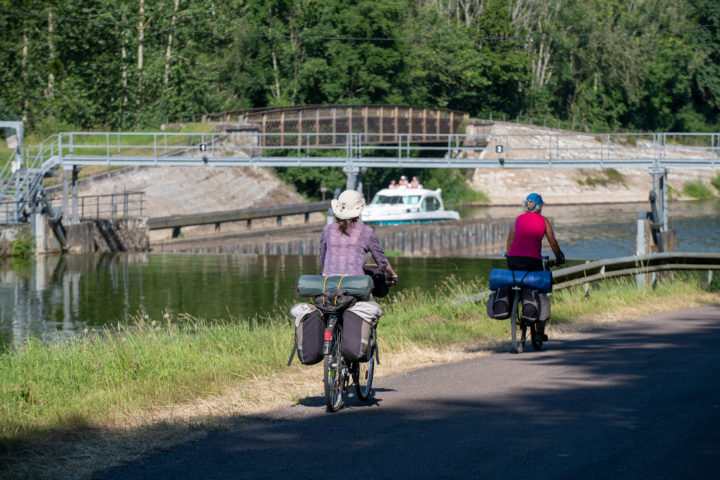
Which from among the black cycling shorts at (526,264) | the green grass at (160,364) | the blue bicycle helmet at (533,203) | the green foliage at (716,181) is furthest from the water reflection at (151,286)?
the green foliage at (716,181)

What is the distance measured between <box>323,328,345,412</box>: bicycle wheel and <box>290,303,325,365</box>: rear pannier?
0.36ft

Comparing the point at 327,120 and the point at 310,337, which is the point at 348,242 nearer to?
the point at 310,337

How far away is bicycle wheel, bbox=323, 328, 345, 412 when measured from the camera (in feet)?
27.5

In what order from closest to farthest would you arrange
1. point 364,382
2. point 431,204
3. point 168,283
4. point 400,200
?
point 364,382, point 168,283, point 400,200, point 431,204

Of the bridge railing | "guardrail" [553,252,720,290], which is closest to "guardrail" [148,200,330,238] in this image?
the bridge railing

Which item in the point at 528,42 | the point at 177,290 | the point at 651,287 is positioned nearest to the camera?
the point at 651,287

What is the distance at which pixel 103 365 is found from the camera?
36.6ft

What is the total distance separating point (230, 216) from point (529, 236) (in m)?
36.1

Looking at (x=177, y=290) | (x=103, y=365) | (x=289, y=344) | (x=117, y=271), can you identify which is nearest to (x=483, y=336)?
(x=289, y=344)

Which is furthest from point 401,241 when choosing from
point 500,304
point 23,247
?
point 500,304

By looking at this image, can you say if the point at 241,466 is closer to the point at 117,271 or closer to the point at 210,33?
the point at 117,271

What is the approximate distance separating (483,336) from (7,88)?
49.7 m

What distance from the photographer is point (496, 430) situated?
307 inches

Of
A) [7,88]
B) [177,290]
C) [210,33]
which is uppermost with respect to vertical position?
[210,33]
